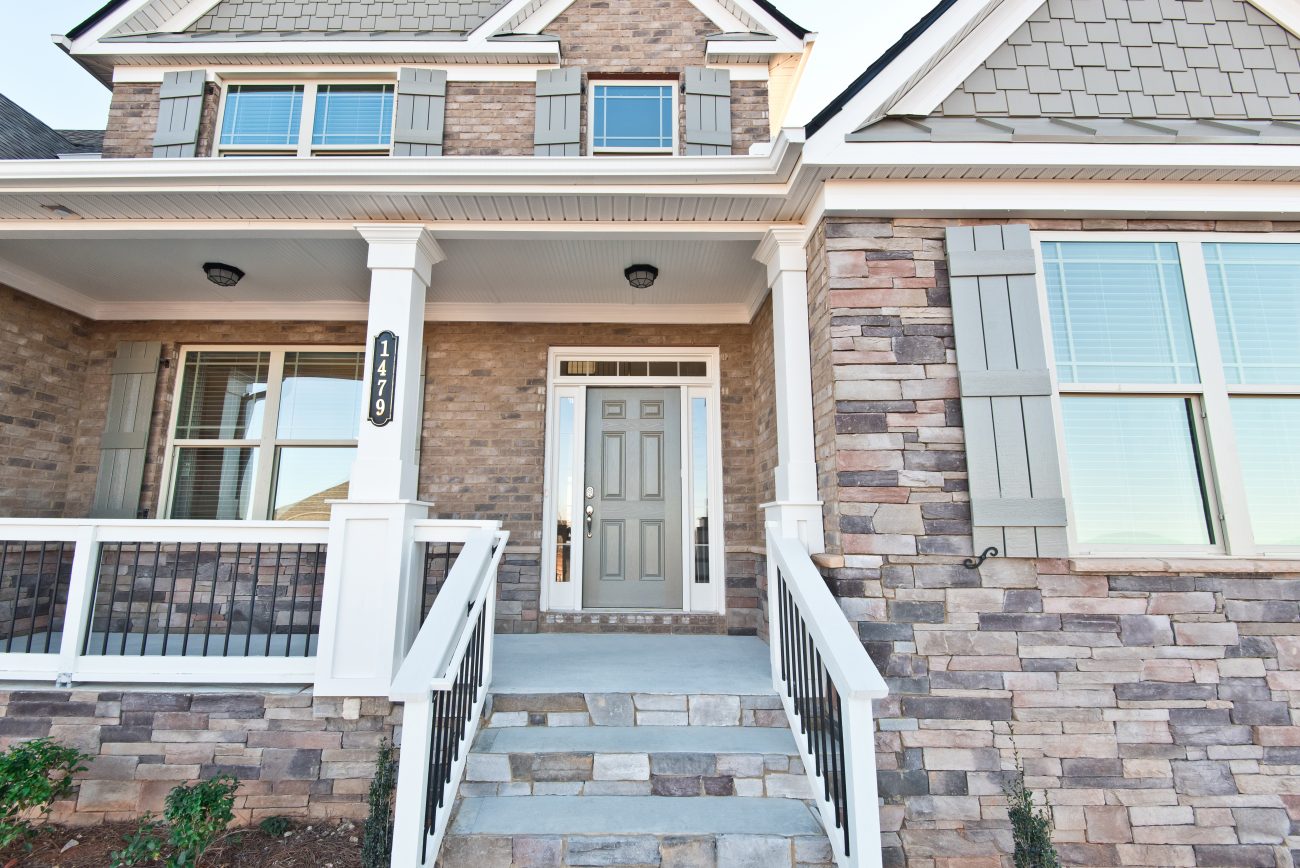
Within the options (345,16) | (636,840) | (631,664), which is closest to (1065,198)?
(631,664)

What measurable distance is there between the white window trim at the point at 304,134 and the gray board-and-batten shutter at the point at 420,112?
0.28ft

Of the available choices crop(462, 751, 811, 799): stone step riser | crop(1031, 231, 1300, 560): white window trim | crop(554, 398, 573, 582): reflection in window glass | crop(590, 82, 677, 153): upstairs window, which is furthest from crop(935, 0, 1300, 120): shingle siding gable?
crop(462, 751, 811, 799): stone step riser

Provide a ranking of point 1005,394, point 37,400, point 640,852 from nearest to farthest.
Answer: point 640,852 < point 1005,394 < point 37,400

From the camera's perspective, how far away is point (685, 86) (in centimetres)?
498

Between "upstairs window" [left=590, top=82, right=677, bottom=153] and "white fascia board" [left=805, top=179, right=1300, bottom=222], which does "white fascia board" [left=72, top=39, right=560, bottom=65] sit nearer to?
"upstairs window" [left=590, top=82, right=677, bottom=153]

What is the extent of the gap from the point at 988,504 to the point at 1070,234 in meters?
1.55

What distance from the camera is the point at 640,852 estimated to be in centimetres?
229

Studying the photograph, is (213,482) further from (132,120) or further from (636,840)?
(636,840)

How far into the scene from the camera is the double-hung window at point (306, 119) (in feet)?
16.3

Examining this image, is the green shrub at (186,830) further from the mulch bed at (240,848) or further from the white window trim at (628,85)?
the white window trim at (628,85)

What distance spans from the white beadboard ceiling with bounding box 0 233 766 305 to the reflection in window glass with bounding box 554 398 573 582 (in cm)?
95

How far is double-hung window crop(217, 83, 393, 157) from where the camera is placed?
16.3 feet

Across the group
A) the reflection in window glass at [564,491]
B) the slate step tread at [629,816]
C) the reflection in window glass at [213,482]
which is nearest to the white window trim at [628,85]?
the reflection in window glass at [564,491]

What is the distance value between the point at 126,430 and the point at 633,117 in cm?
480
